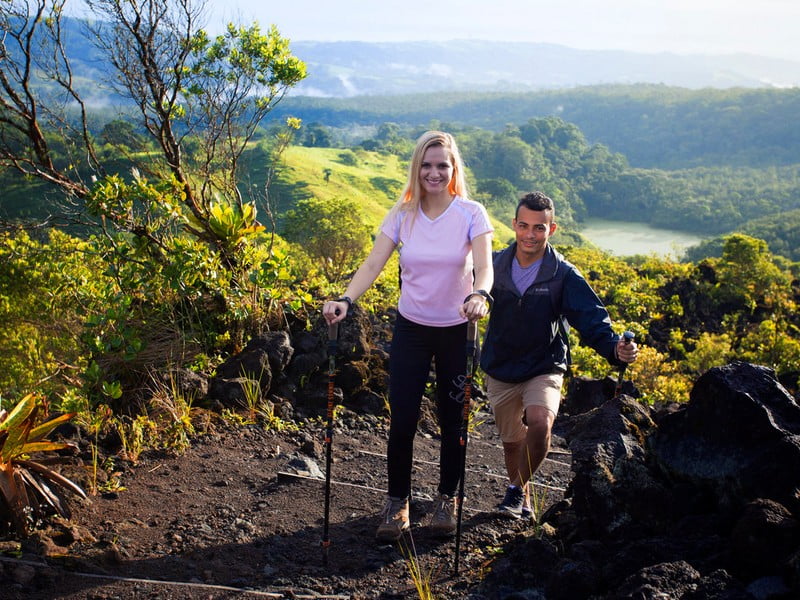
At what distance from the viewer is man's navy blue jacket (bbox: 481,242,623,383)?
3.64 meters

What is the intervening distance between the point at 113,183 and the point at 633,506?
4.39 meters

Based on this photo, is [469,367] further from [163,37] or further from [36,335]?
[36,335]

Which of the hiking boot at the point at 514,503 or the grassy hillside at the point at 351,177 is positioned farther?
the grassy hillside at the point at 351,177

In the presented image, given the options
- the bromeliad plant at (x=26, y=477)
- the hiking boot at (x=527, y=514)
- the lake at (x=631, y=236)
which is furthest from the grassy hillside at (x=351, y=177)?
the bromeliad plant at (x=26, y=477)

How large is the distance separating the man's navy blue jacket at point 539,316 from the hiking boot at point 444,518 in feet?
2.20

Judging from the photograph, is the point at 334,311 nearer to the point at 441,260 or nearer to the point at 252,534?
the point at 441,260

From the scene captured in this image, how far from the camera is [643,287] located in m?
12.8

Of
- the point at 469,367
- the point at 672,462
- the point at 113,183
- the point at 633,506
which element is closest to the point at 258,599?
the point at 469,367

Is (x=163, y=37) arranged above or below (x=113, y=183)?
above

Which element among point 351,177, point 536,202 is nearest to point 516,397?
point 536,202

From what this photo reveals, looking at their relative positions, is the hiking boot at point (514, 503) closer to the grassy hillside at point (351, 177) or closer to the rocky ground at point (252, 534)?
the rocky ground at point (252, 534)

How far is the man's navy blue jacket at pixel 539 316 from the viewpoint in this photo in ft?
11.9

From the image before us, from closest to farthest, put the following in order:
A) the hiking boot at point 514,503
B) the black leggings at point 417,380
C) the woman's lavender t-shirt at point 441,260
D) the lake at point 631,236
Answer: the woman's lavender t-shirt at point 441,260 → the black leggings at point 417,380 → the hiking boot at point 514,503 → the lake at point 631,236

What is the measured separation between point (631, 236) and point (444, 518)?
11361 cm
